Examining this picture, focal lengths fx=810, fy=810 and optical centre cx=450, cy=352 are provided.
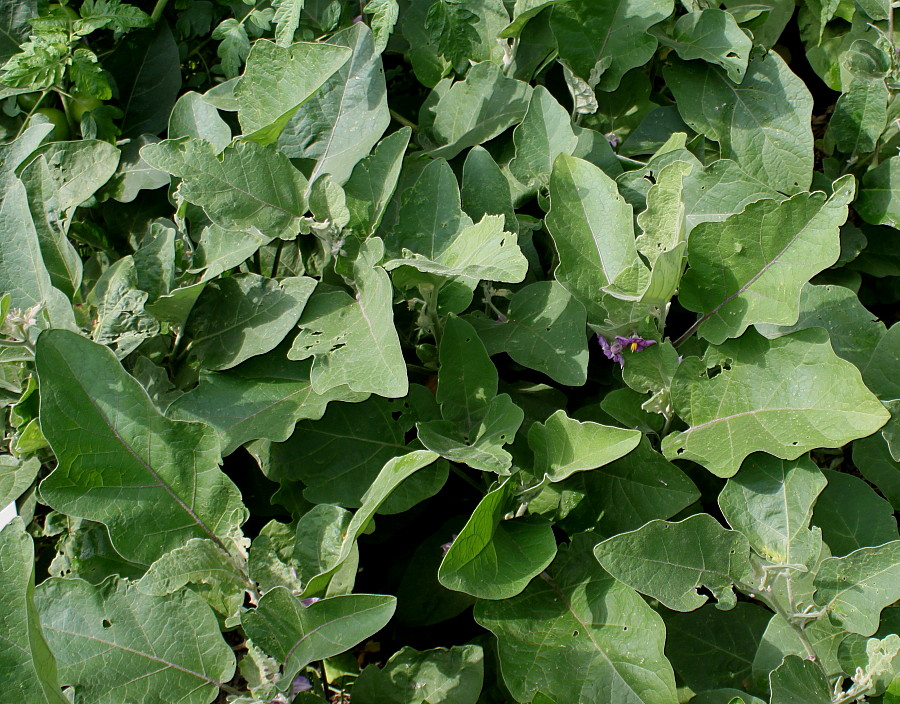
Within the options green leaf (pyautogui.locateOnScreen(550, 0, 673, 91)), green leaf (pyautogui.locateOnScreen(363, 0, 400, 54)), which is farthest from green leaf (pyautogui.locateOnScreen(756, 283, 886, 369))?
green leaf (pyautogui.locateOnScreen(363, 0, 400, 54))

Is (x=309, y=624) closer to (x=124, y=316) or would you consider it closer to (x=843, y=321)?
(x=124, y=316)

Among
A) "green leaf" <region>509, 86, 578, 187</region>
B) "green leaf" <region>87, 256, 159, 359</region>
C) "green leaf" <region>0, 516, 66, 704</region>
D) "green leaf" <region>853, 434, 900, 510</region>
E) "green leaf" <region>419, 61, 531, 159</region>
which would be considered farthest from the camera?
"green leaf" <region>419, 61, 531, 159</region>

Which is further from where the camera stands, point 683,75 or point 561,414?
point 683,75

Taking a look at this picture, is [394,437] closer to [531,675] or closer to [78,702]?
[531,675]

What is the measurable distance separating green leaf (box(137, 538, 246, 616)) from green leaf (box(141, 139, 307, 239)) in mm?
578

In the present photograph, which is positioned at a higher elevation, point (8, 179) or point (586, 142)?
point (8, 179)

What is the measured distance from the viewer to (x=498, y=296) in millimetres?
1769

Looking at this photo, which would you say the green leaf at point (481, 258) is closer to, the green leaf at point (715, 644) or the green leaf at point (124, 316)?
the green leaf at point (124, 316)

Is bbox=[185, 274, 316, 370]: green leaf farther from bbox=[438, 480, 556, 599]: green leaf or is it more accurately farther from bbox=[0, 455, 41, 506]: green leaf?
bbox=[438, 480, 556, 599]: green leaf

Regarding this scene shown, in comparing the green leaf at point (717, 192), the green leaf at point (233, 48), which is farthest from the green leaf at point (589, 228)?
the green leaf at point (233, 48)

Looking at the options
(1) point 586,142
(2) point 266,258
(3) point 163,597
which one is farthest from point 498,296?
(3) point 163,597

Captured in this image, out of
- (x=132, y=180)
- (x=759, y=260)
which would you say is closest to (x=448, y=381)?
(x=759, y=260)

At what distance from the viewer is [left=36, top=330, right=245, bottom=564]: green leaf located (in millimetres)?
1284

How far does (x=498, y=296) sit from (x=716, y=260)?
1.54 feet
